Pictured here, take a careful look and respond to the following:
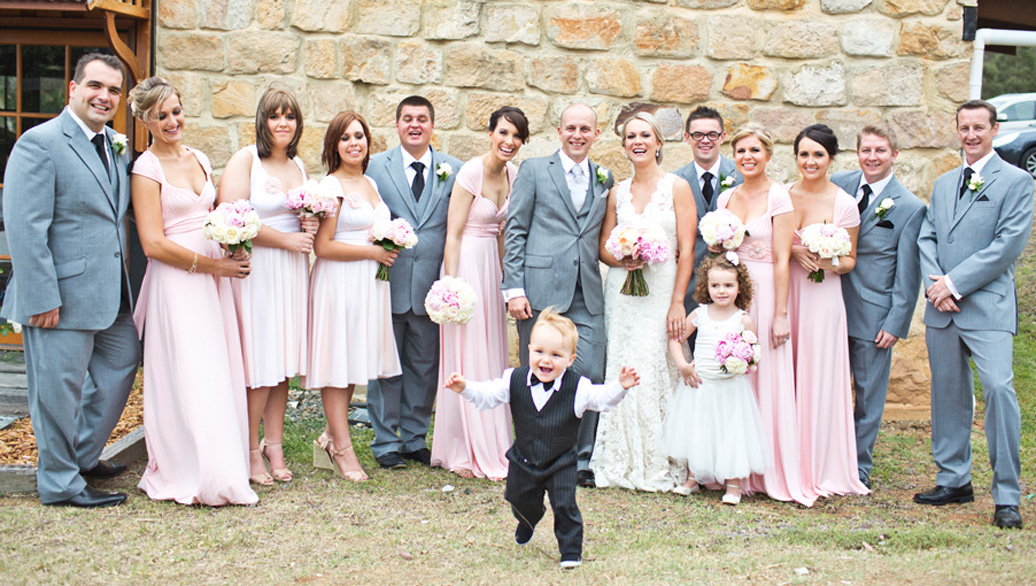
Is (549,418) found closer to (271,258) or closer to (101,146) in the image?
(271,258)

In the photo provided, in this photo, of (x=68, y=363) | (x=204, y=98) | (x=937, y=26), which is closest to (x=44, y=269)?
(x=68, y=363)

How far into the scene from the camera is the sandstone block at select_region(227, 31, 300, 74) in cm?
744

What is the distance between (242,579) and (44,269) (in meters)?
1.84

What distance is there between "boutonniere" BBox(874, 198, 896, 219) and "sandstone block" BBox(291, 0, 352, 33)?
168 inches

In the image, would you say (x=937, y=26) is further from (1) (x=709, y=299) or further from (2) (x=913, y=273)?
(1) (x=709, y=299)

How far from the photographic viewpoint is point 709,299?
5340mm

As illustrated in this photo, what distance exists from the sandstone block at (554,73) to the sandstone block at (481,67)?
0.31 feet

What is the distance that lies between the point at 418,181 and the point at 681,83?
270cm

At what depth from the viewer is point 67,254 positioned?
4.70 meters

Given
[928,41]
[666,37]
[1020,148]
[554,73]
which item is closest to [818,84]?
[928,41]

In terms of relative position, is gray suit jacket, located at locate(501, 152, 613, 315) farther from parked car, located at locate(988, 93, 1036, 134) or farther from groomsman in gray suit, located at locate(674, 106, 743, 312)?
parked car, located at locate(988, 93, 1036, 134)

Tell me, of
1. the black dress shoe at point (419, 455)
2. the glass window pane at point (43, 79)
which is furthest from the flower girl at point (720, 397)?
the glass window pane at point (43, 79)

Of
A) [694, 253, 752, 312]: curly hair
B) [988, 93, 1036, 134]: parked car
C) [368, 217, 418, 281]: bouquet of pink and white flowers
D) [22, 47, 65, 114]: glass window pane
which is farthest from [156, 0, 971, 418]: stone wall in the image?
[988, 93, 1036, 134]: parked car

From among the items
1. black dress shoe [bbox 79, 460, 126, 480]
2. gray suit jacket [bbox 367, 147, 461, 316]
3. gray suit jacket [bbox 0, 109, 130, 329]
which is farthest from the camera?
gray suit jacket [bbox 367, 147, 461, 316]
